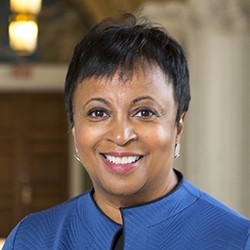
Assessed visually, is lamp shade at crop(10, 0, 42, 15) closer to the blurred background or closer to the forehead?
the blurred background

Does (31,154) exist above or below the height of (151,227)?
below

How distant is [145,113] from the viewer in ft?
7.41

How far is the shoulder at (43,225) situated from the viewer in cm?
247

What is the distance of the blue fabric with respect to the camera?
7.54 feet

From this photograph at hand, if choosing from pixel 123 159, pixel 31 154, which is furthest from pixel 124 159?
pixel 31 154

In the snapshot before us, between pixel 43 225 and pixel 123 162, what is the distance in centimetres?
37

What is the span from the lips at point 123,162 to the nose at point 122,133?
5cm

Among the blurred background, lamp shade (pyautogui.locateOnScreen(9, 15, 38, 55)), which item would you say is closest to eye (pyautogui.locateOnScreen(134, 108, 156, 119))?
the blurred background

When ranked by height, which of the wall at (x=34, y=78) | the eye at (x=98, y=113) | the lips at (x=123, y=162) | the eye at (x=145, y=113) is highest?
the eye at (x=145, y=113)

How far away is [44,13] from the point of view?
57.7 feet

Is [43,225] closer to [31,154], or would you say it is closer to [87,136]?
[87,136]

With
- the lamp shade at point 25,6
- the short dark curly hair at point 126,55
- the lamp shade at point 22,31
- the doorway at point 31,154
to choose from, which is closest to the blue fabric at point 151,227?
the short dark curly hair at point 126,55

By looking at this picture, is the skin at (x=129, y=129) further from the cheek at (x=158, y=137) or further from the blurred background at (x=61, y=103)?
the blurred background at (x=61, y=103)

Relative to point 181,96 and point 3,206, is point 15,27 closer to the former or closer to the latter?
point 3,206
